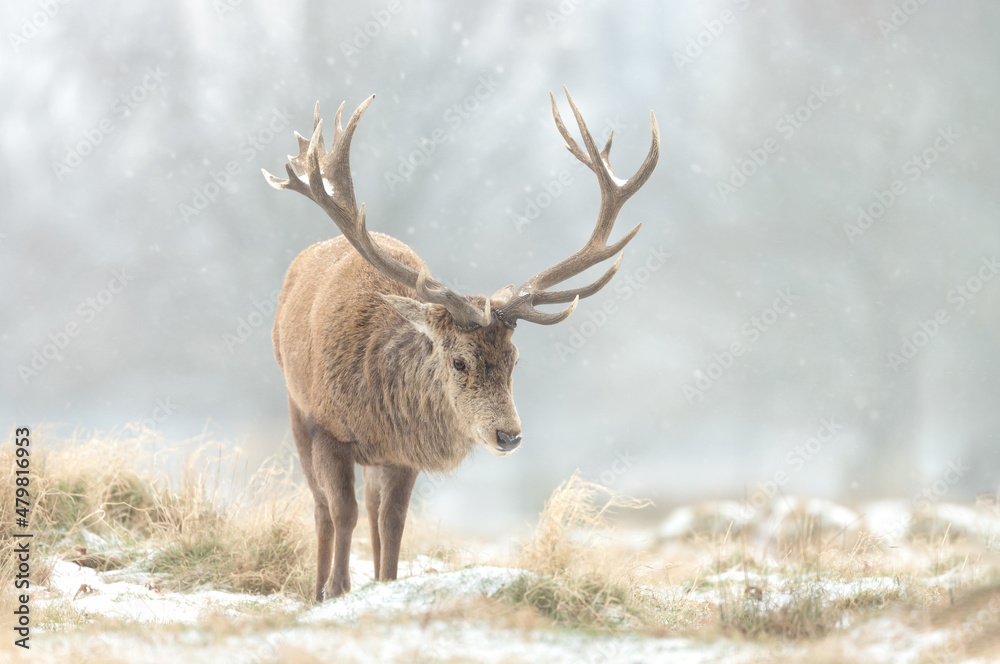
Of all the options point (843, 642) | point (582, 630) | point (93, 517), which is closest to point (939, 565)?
point (843, 642)

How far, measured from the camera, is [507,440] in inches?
220

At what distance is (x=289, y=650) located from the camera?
131 inches

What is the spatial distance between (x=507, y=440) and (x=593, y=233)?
1964mm

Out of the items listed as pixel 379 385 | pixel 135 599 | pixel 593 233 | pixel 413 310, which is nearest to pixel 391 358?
pixel 379 385

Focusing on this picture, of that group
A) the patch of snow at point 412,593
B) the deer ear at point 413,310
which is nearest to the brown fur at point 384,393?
the deer ear at point 413,310

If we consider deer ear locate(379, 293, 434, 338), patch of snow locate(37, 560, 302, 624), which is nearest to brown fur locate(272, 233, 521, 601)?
deer ear locate(379, 293, 434, 338)

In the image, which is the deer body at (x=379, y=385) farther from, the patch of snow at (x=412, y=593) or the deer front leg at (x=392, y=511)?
the patch of snow at (x=412, y=593)

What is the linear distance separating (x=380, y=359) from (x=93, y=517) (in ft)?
13.9

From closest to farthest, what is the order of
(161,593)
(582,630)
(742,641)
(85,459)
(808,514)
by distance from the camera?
(742,641), (582,630), (808,514), (161,593), (85,459)

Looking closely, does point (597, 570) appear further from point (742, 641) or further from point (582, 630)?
point (742, 641)

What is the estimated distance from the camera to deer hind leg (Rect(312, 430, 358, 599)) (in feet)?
19.9

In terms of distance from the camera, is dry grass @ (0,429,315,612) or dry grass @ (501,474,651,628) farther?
dry grass @ (0,429,315,612)

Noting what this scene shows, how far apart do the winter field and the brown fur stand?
78cm

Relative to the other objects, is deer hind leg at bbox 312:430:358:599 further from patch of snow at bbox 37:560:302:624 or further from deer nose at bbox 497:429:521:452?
deer nose at bbox 497:429:521:452
